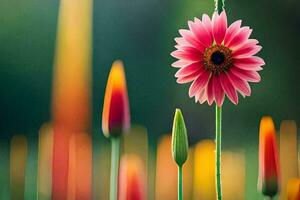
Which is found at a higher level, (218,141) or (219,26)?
(219,26)

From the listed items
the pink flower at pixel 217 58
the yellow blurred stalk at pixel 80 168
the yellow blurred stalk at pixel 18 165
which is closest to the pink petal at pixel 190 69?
the pink flower at pixel 217 58

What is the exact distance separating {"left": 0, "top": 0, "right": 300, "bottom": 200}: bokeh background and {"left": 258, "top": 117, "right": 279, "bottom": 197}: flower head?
334 millimetres

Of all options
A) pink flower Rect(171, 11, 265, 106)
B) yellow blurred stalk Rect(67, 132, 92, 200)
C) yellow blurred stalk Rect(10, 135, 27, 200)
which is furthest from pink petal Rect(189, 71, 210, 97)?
yellow blurred stalk Rect(10, 135, 27, 200)

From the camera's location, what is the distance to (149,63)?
3.79 ft

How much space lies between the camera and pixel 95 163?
1.11 metres

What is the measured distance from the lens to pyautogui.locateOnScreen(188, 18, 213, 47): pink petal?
75 cm

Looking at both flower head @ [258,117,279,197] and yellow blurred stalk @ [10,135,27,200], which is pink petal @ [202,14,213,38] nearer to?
flower head @ [258,117,279,197]

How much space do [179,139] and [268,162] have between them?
3.9 inches

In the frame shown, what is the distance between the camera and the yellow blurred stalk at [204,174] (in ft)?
3.40

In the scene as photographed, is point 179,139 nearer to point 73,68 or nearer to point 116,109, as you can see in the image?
point 116,109

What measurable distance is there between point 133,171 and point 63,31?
51 centimetres

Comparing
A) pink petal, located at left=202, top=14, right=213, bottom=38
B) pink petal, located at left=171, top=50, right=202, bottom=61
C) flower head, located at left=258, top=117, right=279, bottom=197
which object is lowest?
flower head, located at left=258, top=117, right=279, bottom=197

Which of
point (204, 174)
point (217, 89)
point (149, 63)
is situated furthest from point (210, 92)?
point (149, 63)

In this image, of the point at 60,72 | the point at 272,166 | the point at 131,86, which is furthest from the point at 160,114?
the point at 272,166
